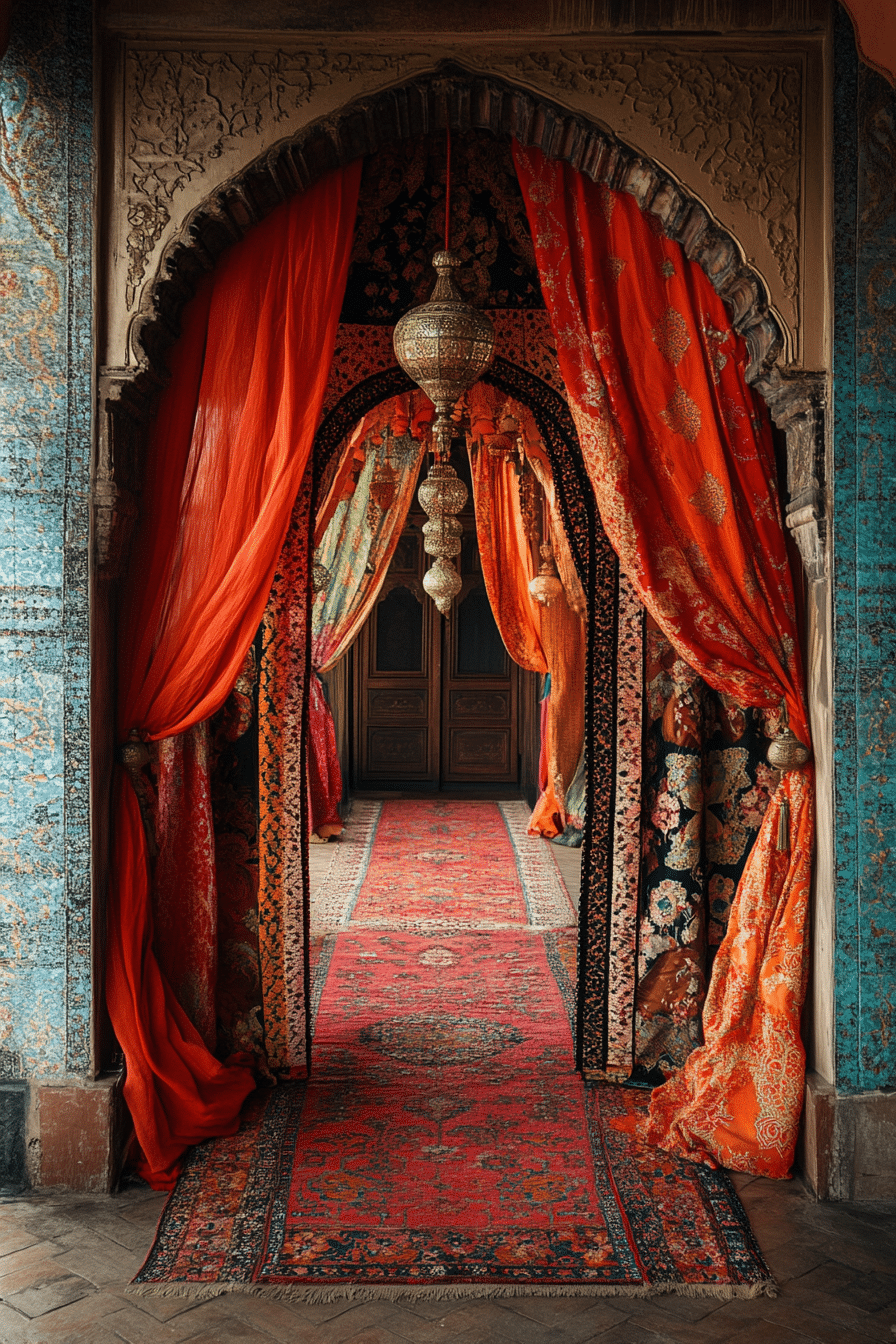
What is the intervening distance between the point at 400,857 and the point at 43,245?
5.18 meters

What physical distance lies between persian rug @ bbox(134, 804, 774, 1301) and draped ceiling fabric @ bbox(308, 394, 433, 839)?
92.7 inches

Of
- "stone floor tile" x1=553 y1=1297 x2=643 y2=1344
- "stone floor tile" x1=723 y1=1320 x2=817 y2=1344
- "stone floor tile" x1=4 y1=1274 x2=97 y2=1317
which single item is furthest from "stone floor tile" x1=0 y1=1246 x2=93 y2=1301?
"stone floor tile" x1=723 y1=1320 x2=817 y2=1344

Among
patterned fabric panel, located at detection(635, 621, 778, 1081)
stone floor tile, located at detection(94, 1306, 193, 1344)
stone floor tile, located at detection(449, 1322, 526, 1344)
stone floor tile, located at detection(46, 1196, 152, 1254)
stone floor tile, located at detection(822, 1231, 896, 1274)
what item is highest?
patterned fabric panel, located at detection(635, 621, 778, 1081)

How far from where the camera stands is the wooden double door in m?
10.2

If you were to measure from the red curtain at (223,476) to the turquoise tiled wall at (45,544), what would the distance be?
255mm

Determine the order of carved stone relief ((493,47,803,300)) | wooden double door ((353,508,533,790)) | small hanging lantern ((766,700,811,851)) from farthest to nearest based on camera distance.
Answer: wooden double door ((353,508,533,790)) → small hanging lantern ((766,700,811,851)) → carved stone relief ((493,47,803,300))

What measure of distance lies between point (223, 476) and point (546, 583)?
12.9ft

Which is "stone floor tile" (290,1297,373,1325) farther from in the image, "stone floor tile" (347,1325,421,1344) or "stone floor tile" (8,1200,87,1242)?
"stone floor tile" (8,1200,87,1242)

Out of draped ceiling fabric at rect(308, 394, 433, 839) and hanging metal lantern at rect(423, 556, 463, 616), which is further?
hanging metal lantern at rect(423, 556, 463, 616)

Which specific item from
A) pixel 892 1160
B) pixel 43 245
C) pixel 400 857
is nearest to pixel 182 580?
pixel 43 245

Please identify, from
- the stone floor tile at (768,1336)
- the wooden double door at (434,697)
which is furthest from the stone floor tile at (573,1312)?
the wooden double door at (434,697)

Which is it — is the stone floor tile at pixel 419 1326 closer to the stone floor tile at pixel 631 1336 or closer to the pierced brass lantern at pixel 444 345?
the stone floor tile at pixel 631 1336

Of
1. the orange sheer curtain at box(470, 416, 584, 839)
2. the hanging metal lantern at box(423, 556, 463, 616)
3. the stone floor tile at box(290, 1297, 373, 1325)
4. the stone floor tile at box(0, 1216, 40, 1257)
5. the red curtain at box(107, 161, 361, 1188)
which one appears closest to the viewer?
the stone floor tile at box(290, 1297, 373, 1325)

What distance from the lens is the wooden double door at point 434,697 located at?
10.2 meters
